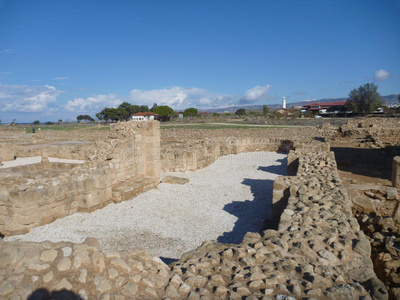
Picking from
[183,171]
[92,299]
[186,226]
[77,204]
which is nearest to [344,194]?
[186,226]

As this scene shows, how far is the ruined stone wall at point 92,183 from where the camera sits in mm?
5305

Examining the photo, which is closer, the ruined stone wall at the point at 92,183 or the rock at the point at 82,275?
the rock at the point at 82,275

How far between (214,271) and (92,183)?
186 inches

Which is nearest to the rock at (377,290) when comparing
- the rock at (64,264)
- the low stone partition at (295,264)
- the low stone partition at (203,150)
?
the low stone partition at (295,264)

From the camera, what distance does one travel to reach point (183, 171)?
1170 centimetres

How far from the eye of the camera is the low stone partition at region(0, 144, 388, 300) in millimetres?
2420

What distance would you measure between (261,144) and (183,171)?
8.77 metres

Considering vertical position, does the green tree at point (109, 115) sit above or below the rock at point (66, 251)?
above

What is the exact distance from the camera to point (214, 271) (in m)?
2.93

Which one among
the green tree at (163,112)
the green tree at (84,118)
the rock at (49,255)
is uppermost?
the green tree at (163,112)

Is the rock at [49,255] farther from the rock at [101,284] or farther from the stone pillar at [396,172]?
the stone pillar at [396,172]

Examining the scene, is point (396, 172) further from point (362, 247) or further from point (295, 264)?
point (295, 264)

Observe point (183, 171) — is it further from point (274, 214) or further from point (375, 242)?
point (375, 242)

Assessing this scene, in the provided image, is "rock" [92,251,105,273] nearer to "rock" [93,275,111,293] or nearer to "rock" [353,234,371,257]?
"rock" [93,275,111,293]
